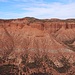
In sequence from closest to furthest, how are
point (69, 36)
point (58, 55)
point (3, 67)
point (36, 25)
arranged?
point (3, 67)
point (58, 55)
point (36, 25)
point (69, 36)

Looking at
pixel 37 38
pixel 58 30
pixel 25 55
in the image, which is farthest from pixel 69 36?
pixel 25 55

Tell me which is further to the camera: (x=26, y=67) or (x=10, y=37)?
(x=10, y=37)

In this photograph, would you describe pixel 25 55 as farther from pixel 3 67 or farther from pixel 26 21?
pixel 26 21

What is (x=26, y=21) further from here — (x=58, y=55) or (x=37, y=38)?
(x=58, y=55)

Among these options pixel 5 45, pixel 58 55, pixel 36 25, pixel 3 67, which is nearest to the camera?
pixel 3 67

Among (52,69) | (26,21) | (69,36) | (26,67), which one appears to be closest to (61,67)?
(52,69)

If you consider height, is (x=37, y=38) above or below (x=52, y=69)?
above
